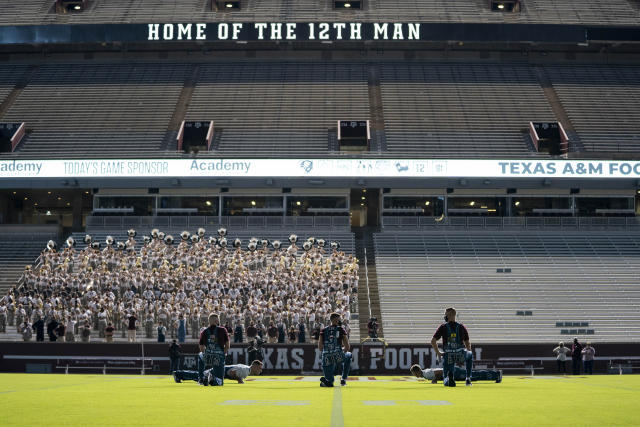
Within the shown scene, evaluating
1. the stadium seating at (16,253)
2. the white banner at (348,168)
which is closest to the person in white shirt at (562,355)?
the white banner at (348,168)

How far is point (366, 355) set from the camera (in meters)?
32.7

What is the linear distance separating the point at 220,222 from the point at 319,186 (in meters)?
6.80

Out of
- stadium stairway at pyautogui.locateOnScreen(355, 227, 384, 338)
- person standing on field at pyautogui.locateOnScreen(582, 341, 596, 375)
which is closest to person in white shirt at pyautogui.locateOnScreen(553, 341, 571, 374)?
person standing on field at pyautogui.locateOnScreen(582, 341, 596, 375)

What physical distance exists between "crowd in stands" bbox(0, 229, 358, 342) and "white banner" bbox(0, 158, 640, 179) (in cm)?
772

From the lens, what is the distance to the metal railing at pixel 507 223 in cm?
5044

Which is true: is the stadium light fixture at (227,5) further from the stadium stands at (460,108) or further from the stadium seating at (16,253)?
the stadium seating at (16,253)

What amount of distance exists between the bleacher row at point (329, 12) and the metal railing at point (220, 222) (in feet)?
61.6

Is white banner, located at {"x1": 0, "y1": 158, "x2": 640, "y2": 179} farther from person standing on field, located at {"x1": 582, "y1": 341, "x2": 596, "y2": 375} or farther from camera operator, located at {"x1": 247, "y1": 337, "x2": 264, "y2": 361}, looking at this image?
camera operator, located at {"x1": 247, "y1": 337, "x2": 264, "y2": 361}

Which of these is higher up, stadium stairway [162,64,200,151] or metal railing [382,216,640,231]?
stadium stairway [162,64,200,151]

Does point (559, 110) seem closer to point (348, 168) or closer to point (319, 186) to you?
point (348, 168)

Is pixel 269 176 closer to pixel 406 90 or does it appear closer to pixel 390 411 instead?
pixel 406 90

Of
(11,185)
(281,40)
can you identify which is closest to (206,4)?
(281,40)

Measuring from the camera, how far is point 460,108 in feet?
185

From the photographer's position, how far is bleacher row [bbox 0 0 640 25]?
62.1m
